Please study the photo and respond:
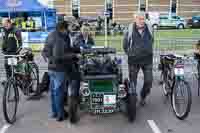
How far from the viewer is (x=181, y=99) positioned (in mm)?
5391

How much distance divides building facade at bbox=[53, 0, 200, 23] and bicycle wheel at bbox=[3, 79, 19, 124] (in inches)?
1381

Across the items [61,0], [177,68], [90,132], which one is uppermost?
[61,0]

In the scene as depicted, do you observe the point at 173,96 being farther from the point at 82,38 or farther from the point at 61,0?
the point at 61,0

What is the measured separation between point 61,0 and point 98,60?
34.5 m

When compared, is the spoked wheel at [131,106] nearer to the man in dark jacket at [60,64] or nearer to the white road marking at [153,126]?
the white road marking at [153,126]

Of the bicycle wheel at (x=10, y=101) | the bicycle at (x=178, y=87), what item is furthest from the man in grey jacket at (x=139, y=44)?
the bicycle wheel at (x=10, y=101)

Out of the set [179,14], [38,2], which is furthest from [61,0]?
[38,2]

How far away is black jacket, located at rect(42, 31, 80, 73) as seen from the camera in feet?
15.8

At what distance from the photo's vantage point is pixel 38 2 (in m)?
15.3

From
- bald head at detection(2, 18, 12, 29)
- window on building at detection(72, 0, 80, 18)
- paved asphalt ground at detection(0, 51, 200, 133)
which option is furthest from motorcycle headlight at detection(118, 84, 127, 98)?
window on building at detection(72, 0, 80, 18)

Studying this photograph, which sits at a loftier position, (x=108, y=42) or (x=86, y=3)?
(x=86, y=3)

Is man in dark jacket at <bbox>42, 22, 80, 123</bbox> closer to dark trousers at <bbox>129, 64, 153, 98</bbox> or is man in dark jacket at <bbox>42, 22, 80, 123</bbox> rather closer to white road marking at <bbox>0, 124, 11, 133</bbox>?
white road marking at <bbox>0, 124, 11, 133</bbox>

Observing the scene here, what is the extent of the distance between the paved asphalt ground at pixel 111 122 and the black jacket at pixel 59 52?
0.93 m

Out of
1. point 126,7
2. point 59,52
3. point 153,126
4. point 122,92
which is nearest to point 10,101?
point 59,52
